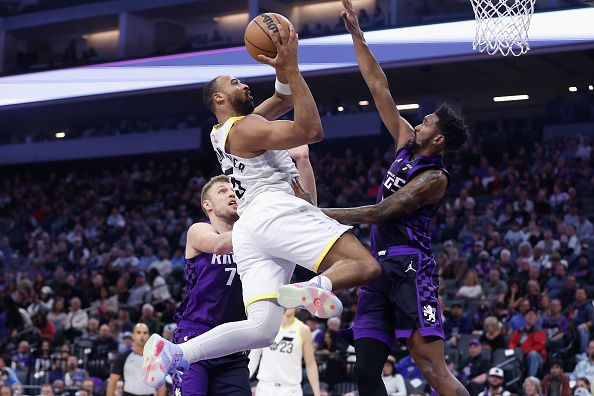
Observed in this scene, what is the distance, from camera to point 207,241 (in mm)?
6766

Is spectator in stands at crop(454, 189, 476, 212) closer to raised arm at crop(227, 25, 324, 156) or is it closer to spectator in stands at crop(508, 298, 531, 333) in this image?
spectator in stands at crop(508, 298, 531, 333)

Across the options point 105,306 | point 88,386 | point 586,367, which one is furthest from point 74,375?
point 586,367

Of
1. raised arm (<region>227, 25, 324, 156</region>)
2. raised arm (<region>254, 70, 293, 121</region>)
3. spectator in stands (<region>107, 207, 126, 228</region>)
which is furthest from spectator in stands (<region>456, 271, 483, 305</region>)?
spectator in stands (<region>107, 207, 126, 228</region>)

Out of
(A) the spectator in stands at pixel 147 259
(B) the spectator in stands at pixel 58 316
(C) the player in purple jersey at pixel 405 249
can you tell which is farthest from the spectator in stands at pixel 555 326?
(A) the spectator in stands at pixel 147 259

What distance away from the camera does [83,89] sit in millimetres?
21156

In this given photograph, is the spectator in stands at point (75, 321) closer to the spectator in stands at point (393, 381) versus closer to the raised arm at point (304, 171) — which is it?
the spectator in stands at point (393, 381)

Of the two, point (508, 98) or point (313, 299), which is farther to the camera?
point (508, 98)

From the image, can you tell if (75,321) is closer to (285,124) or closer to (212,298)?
(212,298)

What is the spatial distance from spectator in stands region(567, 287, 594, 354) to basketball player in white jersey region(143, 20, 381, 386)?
806 centimetres

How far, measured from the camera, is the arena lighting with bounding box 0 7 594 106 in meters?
15.1

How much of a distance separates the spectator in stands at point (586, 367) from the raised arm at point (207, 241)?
6731 millimetres

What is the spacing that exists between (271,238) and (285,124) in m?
0.71

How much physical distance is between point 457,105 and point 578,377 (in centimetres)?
1586

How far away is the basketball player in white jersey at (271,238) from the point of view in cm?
552
